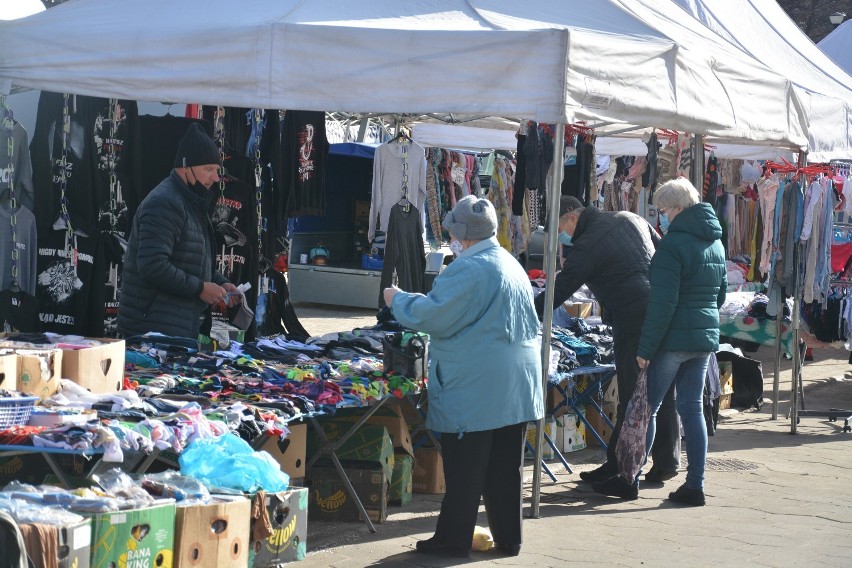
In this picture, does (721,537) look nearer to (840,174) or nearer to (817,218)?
(817,218)

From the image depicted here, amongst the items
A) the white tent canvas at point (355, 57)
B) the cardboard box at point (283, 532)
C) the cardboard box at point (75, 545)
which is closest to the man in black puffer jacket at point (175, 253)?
the white tent canvas at point (355, 57)

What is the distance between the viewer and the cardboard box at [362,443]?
6.17m

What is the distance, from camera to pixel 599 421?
8.62 meters

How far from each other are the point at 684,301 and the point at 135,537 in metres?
3.67

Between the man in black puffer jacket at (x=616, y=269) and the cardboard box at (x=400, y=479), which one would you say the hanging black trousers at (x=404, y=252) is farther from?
the cardboard box at (x=400, y=479)

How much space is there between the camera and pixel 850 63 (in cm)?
1844

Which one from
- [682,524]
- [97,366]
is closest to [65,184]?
[97,366]

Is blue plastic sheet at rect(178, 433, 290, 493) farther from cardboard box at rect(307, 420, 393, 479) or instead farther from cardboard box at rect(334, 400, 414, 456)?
cardboard box at rect(334, 400, 414, 456)

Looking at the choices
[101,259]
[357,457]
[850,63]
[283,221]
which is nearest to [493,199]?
[283,221]

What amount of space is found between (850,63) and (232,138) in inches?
519

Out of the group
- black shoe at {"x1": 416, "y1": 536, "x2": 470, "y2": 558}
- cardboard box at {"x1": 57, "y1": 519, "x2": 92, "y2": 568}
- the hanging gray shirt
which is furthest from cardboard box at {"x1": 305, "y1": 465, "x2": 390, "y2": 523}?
the hanging gray shirt

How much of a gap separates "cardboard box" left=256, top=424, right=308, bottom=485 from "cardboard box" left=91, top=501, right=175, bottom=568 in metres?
1.50

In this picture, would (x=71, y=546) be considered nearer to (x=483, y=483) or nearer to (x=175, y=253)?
(x=483, y=483)

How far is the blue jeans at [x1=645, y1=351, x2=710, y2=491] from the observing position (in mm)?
6656
